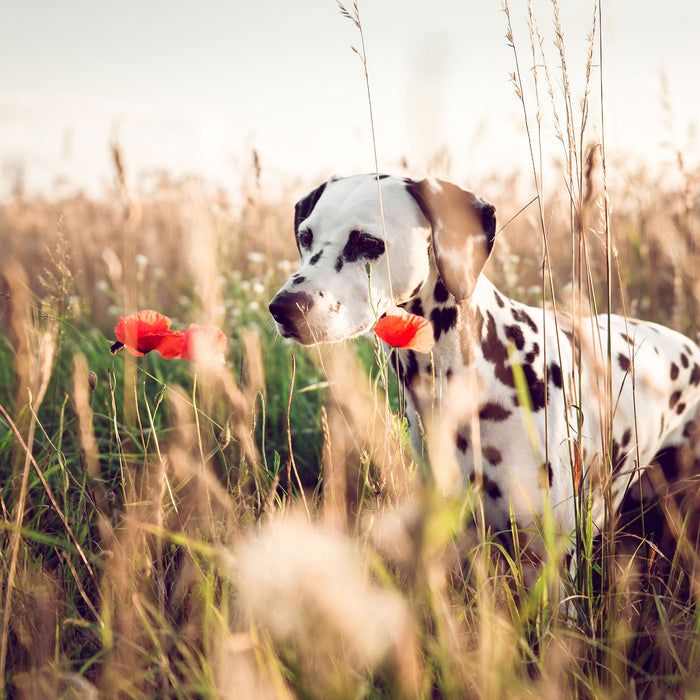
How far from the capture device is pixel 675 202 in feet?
18.0

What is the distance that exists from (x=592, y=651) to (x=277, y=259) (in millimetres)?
5450

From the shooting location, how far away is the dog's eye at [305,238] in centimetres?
226

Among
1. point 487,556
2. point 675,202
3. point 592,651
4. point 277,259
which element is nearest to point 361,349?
point 487,556

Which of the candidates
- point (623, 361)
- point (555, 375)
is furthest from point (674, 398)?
point (555, 375)

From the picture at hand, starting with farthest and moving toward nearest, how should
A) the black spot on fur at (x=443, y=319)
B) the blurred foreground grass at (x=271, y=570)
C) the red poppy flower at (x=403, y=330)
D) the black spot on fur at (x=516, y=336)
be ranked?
the black spot on fur at (x=516, y=336)
the black spot on fur at (x=443, y=319)
the red poppy flower at (x=403, y=330)
the blurred foreground grass at (x=271, y=570)

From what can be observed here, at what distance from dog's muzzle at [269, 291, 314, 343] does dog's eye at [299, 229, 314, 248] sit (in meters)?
0.46

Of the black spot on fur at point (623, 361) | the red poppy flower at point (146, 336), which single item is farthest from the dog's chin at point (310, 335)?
the black spot on fur at point (623, 361)

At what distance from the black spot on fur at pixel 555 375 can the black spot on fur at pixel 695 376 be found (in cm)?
92

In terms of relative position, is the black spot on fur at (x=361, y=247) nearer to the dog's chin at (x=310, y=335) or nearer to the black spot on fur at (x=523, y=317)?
the dog's chin at (x=310, y=335)

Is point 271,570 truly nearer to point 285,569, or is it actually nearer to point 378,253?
point 285,569

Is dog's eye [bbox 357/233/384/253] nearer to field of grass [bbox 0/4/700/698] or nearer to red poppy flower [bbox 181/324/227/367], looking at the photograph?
field of grass [bbox 0/4/700/698]

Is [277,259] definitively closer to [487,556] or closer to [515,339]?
[515,339]

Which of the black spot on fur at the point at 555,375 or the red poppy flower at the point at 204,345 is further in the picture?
the black spot on fur at the point at 555,375

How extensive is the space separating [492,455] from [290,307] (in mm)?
876
